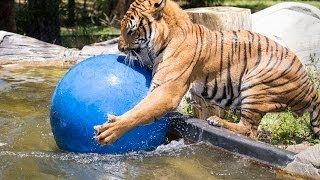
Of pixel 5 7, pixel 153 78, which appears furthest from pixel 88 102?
pixel 5 7

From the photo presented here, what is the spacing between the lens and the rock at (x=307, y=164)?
412cm

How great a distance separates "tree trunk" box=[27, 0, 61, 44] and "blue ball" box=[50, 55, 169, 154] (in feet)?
25.8

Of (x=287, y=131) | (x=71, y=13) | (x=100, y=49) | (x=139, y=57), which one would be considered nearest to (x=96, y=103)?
(x=139, y=57)

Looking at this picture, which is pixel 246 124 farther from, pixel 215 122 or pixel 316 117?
pixel 316 117

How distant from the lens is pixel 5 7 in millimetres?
11523

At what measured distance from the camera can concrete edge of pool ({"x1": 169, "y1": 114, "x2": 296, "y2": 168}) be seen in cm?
434

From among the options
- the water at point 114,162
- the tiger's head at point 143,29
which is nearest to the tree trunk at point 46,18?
the water at point 114,162

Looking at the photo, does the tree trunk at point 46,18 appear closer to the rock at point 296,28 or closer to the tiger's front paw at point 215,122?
the rock at point 296,28

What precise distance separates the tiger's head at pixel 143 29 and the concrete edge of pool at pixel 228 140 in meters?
0.73

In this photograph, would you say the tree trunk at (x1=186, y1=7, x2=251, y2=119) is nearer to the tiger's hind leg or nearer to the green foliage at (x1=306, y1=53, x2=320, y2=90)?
the tiger's hind leg

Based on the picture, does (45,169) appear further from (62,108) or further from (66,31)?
(66,31)

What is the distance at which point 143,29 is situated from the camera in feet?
15.2

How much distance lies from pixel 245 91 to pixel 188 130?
1.90ft

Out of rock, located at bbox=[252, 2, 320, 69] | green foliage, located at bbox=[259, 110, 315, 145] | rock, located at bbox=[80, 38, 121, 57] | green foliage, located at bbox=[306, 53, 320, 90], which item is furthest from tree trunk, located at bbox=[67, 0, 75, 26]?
green foliage, located at bbox=[259, 110, 315, 145]
